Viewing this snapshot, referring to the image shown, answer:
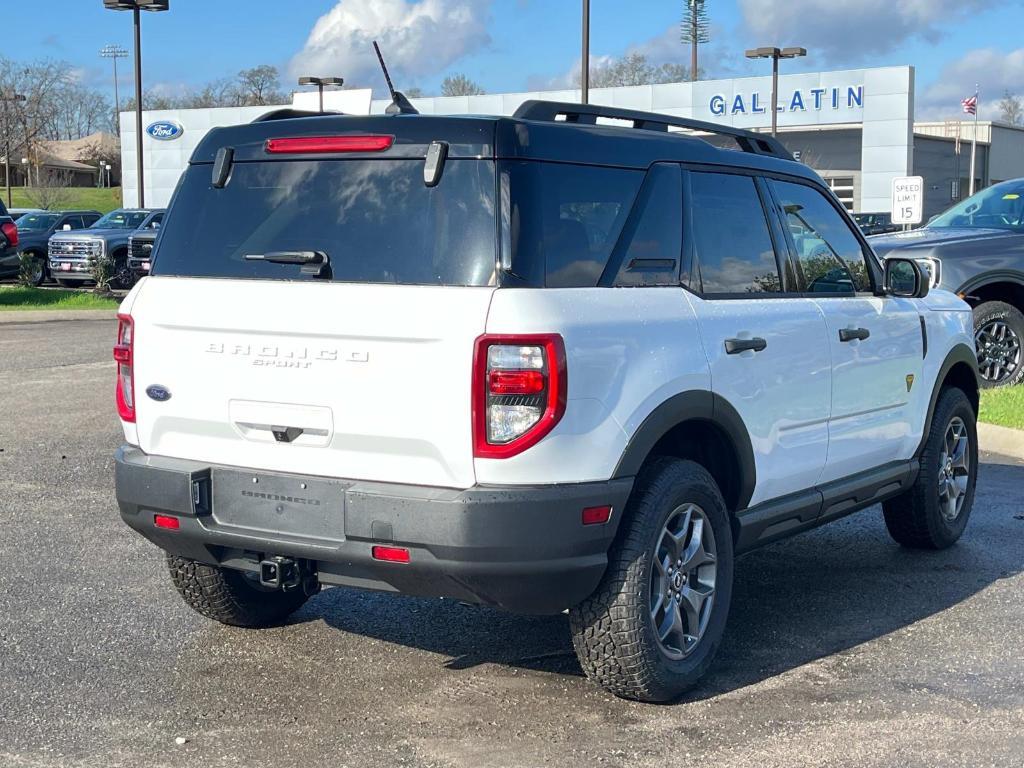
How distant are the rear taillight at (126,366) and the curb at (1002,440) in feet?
23.1

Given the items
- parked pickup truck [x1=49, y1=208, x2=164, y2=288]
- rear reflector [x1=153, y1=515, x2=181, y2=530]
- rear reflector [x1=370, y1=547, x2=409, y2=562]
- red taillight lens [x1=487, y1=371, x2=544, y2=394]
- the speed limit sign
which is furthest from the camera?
parked pickup truck [x1=49, y1=208, x2=164, y2=288]

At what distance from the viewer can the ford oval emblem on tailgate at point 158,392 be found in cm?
461

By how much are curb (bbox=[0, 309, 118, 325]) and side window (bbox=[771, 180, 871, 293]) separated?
16036mm

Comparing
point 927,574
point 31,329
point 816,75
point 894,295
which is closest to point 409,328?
point 894,295

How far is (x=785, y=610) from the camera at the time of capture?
5.83m

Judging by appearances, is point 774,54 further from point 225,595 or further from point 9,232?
point 225,595

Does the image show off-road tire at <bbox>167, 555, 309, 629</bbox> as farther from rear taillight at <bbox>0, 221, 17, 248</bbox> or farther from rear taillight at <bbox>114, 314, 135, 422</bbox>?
rear taillight at <bbox>0, 221, 17, 248</bbox>

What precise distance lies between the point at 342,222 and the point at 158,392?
0.92 m

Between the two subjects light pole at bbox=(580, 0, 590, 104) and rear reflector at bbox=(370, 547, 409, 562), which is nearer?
rear reflector at bbox=(370, 547, 409, 562)

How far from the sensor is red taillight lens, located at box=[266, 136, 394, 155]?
14.5ft

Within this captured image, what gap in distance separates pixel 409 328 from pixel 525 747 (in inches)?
55.2

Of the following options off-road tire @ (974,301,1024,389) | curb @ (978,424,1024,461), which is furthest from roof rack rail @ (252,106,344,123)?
off-road tire @ (974,301,1024,389)

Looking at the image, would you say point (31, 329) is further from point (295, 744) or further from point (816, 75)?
point (816, 75)

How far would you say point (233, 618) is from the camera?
5.36 meters
